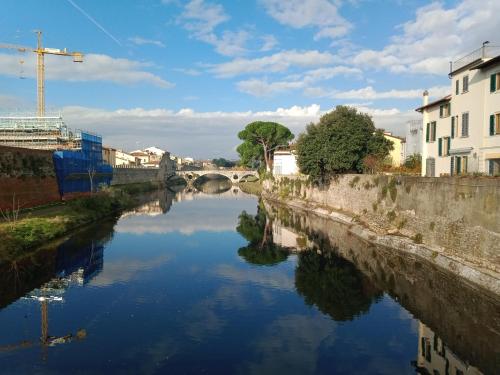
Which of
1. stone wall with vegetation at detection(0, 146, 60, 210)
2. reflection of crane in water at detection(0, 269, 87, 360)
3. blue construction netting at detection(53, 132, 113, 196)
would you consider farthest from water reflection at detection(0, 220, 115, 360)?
blue construction netting at detection(53, 132, 113, 196)

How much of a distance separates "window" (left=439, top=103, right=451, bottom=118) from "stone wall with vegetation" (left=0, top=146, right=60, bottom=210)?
3000cm

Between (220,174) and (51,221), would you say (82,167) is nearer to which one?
(51,221)

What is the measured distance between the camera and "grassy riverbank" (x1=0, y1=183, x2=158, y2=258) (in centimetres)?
2272

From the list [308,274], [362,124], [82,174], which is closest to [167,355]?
[308,274]

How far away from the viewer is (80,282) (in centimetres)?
2008

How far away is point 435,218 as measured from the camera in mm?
22344

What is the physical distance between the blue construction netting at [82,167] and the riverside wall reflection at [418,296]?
2505 cm

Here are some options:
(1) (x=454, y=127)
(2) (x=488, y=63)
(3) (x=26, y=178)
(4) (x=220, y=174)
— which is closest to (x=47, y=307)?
(3) (x=26, y=178)

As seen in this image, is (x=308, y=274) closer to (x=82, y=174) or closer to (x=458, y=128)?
(x=458, y=128)

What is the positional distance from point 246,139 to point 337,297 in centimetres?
7408

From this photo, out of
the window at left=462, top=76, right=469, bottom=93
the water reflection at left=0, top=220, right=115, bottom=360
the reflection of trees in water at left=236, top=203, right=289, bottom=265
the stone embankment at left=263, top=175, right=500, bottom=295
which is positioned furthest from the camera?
the reflection of trees in water at left=236, top=203, right=289, bottom=265

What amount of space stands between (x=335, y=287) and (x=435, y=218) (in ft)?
22.6

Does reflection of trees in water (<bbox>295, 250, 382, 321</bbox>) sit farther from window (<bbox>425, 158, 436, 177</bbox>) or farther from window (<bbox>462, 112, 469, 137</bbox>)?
window (<bbox>425, 158, 436, 177</bbox>)

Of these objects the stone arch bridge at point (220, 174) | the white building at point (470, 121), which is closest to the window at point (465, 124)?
the white building at point (470, 121)
